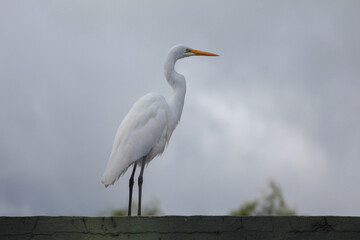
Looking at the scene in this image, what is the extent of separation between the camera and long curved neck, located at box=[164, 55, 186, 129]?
20.2 feet

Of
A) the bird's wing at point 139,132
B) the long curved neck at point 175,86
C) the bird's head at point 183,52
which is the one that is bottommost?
the bird's wing at point 139,132

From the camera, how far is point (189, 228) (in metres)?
2.98

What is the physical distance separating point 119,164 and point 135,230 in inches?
100

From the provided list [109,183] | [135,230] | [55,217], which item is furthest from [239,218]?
[109,183]

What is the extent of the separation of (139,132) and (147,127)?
0.39 ft

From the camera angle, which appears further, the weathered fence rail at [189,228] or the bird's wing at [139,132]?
the bird's wing at [139,132]

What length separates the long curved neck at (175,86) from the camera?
6172 mm

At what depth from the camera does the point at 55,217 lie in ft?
10.0

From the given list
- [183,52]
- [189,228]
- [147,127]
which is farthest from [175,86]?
[189,228]

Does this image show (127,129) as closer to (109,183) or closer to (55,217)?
(109,183)

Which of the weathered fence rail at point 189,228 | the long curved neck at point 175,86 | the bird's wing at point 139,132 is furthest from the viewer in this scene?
the long curved neck at point 175,86

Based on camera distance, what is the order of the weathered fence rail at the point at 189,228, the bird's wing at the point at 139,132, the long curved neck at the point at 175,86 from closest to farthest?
1. the weathered fence rail at the point at 189,228
2. the bird's wing at the point at 139,132
3. the long curved neck at the point at 175,86

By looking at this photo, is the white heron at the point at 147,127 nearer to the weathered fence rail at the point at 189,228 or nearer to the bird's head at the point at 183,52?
the bird's head at the point at 183,52

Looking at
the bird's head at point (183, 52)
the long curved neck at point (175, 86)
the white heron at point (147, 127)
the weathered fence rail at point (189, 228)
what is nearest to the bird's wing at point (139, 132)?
the white heron at point (147, 127)
